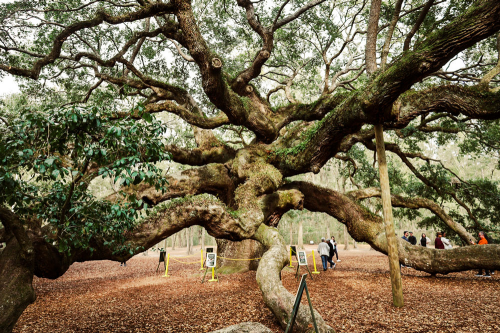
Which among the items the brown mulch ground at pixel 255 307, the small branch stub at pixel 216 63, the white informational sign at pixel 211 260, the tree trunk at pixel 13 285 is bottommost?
the brown mulch ground at pixel 255 307

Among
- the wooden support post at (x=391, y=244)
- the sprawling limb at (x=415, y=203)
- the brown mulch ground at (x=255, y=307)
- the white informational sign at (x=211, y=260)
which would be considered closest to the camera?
the brown mulch ground at (x=255, y=307)

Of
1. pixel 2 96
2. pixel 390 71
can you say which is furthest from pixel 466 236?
pixel 2 96

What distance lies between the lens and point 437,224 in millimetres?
11039

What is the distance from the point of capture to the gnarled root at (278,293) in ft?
11.6

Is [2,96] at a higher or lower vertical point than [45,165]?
higher

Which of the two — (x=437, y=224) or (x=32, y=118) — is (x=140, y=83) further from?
(x=437, y=224)

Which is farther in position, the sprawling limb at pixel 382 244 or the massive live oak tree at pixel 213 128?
the sprawling limb at pixel 382 244

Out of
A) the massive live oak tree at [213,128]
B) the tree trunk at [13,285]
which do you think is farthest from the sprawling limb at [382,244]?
the tree trunk at [13,285]

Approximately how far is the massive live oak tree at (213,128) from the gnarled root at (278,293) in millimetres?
28

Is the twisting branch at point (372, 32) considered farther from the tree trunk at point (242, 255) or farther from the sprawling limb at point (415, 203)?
the tree trunk at point (242, 255)

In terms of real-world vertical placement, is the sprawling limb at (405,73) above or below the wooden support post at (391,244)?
above

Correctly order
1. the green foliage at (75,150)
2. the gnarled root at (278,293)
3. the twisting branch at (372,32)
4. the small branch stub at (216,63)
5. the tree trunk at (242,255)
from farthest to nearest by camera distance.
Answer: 1. the tree trunk at (242,255)
2. the twisting branch at (372,32)
3. the small branch stub at (216,63)
4. the gnarled root at (278,293)
5. the green foliage at (75,150)

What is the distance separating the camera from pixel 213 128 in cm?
879

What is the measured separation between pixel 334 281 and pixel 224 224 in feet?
13.0
